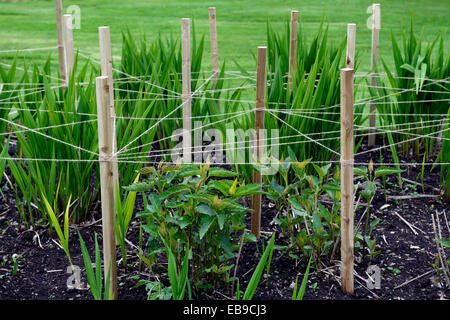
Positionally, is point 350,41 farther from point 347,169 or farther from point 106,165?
point 106,165

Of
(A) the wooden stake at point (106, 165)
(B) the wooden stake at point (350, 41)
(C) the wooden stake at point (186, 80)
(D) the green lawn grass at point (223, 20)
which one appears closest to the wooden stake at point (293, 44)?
(B) the wooden stake at point (350, 41)

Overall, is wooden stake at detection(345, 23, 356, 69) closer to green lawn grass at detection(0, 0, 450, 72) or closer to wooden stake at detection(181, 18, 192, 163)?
wooden stake at detection(181, 18, 192, 163)

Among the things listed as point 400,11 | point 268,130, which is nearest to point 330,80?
point 268,130

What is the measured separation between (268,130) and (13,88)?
4.44 ft

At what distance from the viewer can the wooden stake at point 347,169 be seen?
→ 6.18ft

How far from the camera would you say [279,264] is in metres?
2.24

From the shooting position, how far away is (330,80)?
2.85 metres

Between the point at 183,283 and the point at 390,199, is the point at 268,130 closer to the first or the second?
the point at 390,199

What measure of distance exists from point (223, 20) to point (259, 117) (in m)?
4.84

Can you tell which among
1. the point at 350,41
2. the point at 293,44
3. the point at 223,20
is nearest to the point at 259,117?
the point at 350,41

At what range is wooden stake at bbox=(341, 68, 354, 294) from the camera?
1.88 m

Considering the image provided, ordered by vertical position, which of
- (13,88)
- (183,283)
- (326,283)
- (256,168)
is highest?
(13,88)

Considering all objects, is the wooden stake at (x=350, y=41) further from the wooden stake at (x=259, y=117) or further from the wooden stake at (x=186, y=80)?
the wooden stake at (x=186, y=80)

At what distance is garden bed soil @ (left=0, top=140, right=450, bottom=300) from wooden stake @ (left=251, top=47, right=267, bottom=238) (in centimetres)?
11
